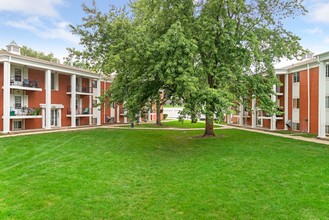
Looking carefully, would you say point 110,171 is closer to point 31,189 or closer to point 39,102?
point 31,189

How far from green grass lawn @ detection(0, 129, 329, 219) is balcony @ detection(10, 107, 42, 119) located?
10.3 metres

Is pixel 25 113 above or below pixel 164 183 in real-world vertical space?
above

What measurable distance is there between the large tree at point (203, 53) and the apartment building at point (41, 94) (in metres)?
5.30

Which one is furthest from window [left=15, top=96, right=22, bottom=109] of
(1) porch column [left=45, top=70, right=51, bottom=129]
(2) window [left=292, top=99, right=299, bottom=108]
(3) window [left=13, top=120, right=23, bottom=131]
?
(2) window [left=292, top=99, right=299, bottom=108]

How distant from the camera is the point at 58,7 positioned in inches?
830

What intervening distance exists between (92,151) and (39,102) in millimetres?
16107

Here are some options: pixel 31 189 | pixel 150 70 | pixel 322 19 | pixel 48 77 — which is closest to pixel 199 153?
pixel 150 70

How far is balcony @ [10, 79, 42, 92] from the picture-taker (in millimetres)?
23716

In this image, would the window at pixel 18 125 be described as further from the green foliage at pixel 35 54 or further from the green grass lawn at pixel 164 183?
the green foliage at pixel 35 54

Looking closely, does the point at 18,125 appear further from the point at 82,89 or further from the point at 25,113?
the point at 82,89

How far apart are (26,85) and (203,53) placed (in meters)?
17.6

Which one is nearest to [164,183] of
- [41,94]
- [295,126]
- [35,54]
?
[41,94]

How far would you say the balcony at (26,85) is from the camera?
934 inches

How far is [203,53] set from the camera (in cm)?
1752
